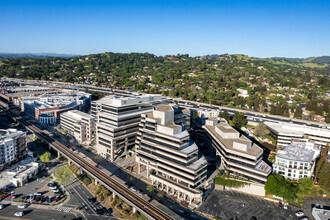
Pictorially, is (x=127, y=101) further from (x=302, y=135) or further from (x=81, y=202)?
(x=302, y=135)

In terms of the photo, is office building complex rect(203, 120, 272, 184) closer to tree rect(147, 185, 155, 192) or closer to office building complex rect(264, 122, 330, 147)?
tree rect(147, 185, 155, 192)

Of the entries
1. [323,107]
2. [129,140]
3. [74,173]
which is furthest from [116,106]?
[323,107]

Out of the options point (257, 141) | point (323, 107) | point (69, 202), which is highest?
point (323, 107)

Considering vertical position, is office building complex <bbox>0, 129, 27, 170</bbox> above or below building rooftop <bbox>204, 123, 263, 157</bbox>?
below

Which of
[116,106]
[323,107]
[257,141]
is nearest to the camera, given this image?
[116,106]

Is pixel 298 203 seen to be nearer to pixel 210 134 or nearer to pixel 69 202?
pixel 210 134

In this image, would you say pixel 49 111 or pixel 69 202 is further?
pixel 49 111

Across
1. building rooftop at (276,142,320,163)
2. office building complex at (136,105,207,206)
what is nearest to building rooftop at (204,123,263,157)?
building rooftop at (276,142,320,163)
